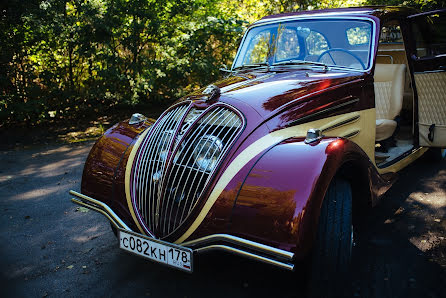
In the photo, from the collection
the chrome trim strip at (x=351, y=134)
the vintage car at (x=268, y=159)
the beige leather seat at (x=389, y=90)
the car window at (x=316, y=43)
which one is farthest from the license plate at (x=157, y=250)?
the beige leather seat at (x=389, y=90)

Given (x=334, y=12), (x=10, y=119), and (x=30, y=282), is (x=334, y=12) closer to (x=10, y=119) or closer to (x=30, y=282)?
(x=30, y=282)

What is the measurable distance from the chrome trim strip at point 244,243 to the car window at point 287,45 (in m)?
2.23

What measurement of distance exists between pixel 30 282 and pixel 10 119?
5.68 m

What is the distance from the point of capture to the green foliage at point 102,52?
285 inches

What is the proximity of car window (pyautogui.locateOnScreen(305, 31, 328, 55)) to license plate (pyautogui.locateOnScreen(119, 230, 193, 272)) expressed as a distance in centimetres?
246

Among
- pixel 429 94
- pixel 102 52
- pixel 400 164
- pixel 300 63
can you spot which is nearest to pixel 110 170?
pixel 300 63

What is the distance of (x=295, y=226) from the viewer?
7.38 ft

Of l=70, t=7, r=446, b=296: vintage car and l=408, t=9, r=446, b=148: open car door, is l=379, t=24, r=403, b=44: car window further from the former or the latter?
l=70, t=7, r=446, b=296: vintage car

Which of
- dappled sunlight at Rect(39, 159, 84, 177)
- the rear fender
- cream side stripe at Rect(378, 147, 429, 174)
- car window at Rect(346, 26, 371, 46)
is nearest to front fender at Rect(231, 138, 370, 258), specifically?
the rear fender

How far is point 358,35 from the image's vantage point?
13.0 feet

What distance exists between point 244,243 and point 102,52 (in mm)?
6340

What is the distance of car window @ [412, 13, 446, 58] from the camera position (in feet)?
16.0

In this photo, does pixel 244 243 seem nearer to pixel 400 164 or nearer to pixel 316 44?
pixel 316 44

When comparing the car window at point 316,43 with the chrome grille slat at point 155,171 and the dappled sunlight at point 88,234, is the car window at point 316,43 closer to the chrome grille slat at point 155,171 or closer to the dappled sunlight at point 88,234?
the chrome grille slat at point 155,171
